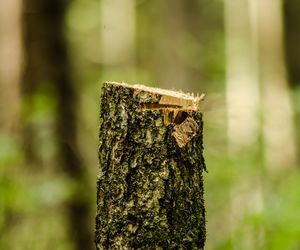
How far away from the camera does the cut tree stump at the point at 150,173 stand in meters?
2.65
